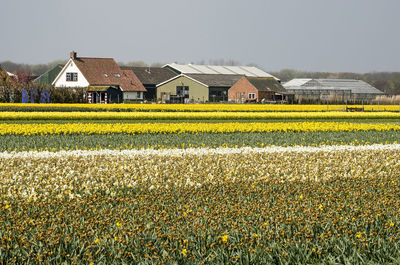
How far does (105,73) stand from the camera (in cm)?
6825

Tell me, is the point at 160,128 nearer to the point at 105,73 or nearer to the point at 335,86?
the point at 105,73

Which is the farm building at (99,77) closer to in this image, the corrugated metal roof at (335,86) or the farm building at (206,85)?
the farm building at (206,85)

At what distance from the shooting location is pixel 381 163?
13898 millimetres

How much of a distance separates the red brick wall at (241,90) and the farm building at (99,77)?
551 inches

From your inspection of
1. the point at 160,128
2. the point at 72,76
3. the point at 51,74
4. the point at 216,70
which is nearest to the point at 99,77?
the point at 72,76

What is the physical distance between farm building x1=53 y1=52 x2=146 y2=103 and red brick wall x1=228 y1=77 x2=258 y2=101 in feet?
45.9

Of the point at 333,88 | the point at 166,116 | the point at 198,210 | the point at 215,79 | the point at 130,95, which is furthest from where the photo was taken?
the point at 333,88

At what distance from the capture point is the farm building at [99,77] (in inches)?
2616

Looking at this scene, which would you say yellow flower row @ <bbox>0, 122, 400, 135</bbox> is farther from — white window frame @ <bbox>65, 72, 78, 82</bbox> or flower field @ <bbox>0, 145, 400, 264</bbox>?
white window frame @ <bbox>65, 72, 78, 82</bbox>

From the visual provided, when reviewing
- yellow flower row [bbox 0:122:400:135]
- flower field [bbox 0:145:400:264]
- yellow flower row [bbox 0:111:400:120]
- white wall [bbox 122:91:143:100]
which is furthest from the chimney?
flower field [bbox 0:145:400:264]

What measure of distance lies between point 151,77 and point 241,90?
59.5ft

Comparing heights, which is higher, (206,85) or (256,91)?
(206,85)

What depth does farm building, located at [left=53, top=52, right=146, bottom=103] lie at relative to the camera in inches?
2616

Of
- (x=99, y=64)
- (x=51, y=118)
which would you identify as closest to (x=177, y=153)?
(x=51, y=118)
